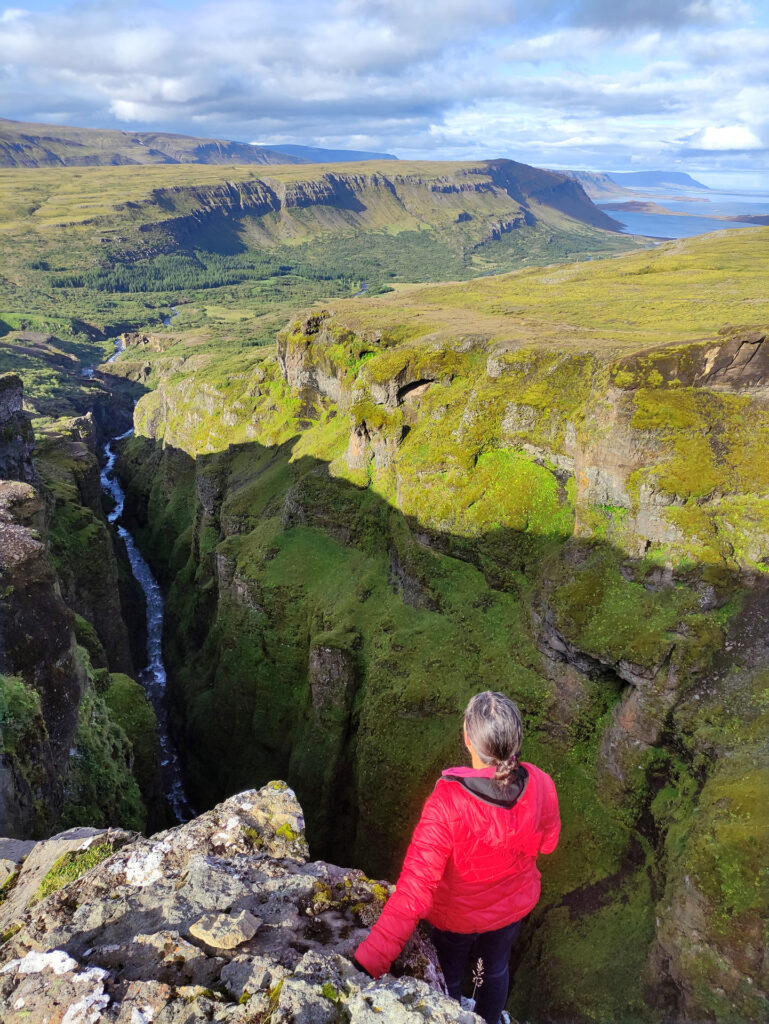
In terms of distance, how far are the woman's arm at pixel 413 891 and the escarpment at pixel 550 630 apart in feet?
66.8

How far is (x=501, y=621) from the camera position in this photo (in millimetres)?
36781

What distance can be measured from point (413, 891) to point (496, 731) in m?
2.31

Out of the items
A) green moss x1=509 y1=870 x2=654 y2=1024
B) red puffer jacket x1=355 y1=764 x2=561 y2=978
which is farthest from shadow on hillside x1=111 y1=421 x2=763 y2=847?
red puffer jacket x1=355 y1=764 x2=561 y2=978

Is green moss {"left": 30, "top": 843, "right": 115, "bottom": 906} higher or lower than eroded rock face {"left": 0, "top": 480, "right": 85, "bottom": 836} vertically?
higher

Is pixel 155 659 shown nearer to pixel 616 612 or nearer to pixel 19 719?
pixel 19 719

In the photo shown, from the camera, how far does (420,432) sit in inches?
1774

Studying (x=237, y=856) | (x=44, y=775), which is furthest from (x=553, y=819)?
(x=44, y=775)

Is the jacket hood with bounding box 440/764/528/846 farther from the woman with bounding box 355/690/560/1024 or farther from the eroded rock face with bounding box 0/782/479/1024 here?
the eroded rock face with bounding box 0/782/479/1024

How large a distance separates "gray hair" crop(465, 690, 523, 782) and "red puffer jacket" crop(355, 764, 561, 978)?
0.82 feet

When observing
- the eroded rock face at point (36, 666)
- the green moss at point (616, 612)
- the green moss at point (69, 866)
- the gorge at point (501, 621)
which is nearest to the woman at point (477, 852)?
the gorge at point (501, 621)

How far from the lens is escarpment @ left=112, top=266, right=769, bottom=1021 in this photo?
80.7ft

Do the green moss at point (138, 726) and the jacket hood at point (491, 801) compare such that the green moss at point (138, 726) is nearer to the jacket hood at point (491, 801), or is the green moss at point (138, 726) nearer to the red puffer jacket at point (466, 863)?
the red puffer jacket at point (466, 863)

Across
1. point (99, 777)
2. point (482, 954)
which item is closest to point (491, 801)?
point (482, 954)

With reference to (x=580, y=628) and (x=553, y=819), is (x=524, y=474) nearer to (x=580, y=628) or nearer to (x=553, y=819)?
(x=580, y=628)
